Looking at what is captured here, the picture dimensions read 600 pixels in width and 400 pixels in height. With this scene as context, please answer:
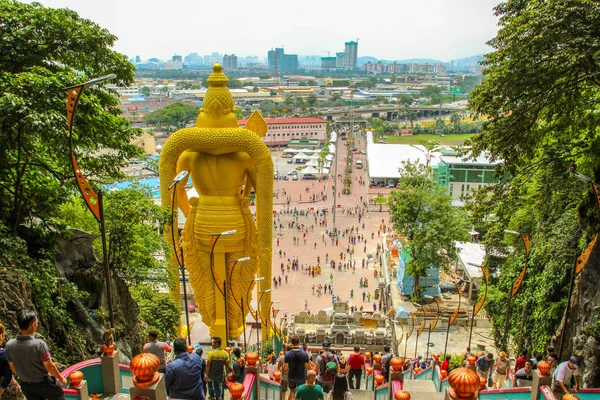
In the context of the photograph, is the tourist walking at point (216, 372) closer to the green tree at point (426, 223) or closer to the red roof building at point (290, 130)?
the green tree at point (426, 223)

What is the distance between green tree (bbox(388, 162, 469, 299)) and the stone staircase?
14.7m

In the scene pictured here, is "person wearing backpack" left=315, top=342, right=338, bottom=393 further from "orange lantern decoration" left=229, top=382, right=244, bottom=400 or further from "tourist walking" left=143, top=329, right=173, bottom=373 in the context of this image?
"orange lantern decoration" left=229, top=382, right=244, bottom=400

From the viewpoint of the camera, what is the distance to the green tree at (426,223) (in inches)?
884

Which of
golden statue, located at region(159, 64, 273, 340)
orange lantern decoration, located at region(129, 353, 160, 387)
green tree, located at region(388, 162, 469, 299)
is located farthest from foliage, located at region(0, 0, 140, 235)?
green tree, located at region(388, 162, 469, 299)

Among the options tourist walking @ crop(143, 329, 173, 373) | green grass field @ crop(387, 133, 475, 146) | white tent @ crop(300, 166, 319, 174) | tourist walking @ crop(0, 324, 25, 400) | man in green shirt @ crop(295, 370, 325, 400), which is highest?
tourist walking @ crop(0, 324, 25, 400)

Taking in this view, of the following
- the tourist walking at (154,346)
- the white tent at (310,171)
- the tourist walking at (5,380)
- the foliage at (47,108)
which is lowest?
the white tent at (310,171)

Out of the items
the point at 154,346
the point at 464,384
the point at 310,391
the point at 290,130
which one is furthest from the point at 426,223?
the point at 290,130

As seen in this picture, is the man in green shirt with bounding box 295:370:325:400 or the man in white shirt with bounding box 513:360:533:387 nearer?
the man in green shirt with bounding box 295:370:325:400

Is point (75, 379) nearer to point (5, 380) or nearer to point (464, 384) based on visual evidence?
point (5, 380)

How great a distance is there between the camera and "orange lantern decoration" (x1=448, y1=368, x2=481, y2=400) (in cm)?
441

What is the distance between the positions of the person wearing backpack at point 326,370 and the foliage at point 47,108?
4.86m

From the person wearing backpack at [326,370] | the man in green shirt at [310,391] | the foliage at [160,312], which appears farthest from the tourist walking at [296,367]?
the foliage at [160,312]

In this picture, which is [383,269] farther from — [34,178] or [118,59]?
[34,178]

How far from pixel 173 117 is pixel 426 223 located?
6763 cm
